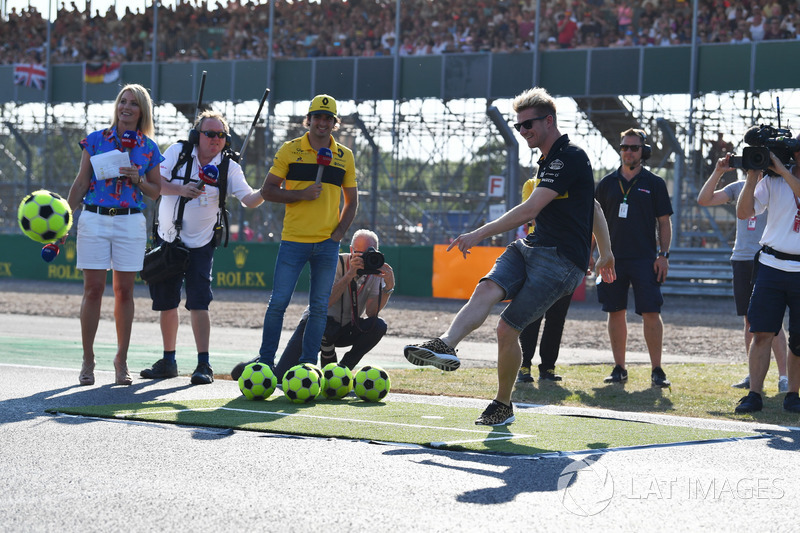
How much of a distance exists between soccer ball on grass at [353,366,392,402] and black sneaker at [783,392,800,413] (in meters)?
2.63

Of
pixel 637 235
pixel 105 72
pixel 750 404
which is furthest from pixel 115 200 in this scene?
pixel 105 72

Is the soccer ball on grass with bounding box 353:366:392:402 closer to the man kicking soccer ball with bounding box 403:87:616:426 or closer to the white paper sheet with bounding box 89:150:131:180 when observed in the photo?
the man kicking soccer ball with bounding box 403:87:616:426

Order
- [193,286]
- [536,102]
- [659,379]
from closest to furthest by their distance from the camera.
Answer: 1. [536,102]
2. [193,286]
3. [659,379]

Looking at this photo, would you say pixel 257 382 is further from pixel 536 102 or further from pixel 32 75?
pixel 32 75

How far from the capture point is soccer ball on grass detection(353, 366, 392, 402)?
6996mm

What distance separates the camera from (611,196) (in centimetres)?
888

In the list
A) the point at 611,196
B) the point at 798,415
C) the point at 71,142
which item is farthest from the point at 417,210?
the point at 798,415

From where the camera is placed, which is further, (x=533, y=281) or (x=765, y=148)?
(x=765, y=148)

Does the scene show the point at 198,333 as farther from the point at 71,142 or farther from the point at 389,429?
the point at 71,142

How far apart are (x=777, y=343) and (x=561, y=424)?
10.6ft

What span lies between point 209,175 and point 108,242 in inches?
35.0

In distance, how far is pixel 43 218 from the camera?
6945 millimetres

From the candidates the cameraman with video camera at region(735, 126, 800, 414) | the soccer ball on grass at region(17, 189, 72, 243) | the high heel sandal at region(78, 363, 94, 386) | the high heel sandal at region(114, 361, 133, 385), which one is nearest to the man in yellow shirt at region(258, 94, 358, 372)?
the high heel sandal at region(114, 361, 133, 385)

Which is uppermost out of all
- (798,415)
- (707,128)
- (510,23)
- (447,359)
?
(510,23)
